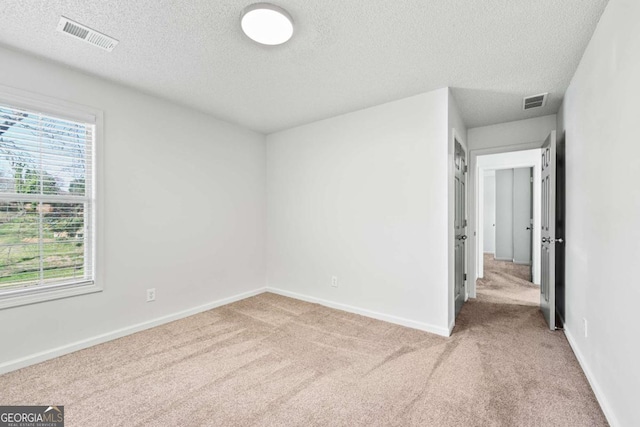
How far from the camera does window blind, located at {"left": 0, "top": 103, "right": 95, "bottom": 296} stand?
222cm

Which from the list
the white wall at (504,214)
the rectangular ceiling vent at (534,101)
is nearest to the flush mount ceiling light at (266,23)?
the rectangular ceiling vent at (534,101)

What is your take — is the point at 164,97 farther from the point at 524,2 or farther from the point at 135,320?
the point at 524,2

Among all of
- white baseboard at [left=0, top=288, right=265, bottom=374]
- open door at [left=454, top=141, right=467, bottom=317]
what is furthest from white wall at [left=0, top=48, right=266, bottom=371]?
open door at [left=454, top=141, right=467, bottom=317]

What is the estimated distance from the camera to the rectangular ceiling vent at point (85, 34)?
191 centimetres

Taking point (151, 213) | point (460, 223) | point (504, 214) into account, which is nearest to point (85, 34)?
point (151, 213)

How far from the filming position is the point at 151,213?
3055 mm

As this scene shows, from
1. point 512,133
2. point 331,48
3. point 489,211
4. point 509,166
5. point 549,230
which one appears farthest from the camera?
point 489,211

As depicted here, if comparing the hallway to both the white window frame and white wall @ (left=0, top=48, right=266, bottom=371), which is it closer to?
→ white wall @ (left=0, top=48, right=266, bottom=371)

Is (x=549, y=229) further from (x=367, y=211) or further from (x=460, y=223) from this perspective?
(x=367, y=211)

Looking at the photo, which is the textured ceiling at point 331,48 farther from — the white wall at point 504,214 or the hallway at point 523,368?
the white wall at point 504,214

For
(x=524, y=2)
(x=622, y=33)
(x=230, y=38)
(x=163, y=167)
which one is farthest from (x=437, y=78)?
(x=163, y=167)

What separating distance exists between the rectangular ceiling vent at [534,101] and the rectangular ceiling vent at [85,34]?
3.83 meters

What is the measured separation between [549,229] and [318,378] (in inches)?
110

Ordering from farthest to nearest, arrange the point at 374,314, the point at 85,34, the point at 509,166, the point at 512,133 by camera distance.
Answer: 1. the point at 509,166
2. the point at 512,133
3. the point at 374,314
4. the point at 85,34
